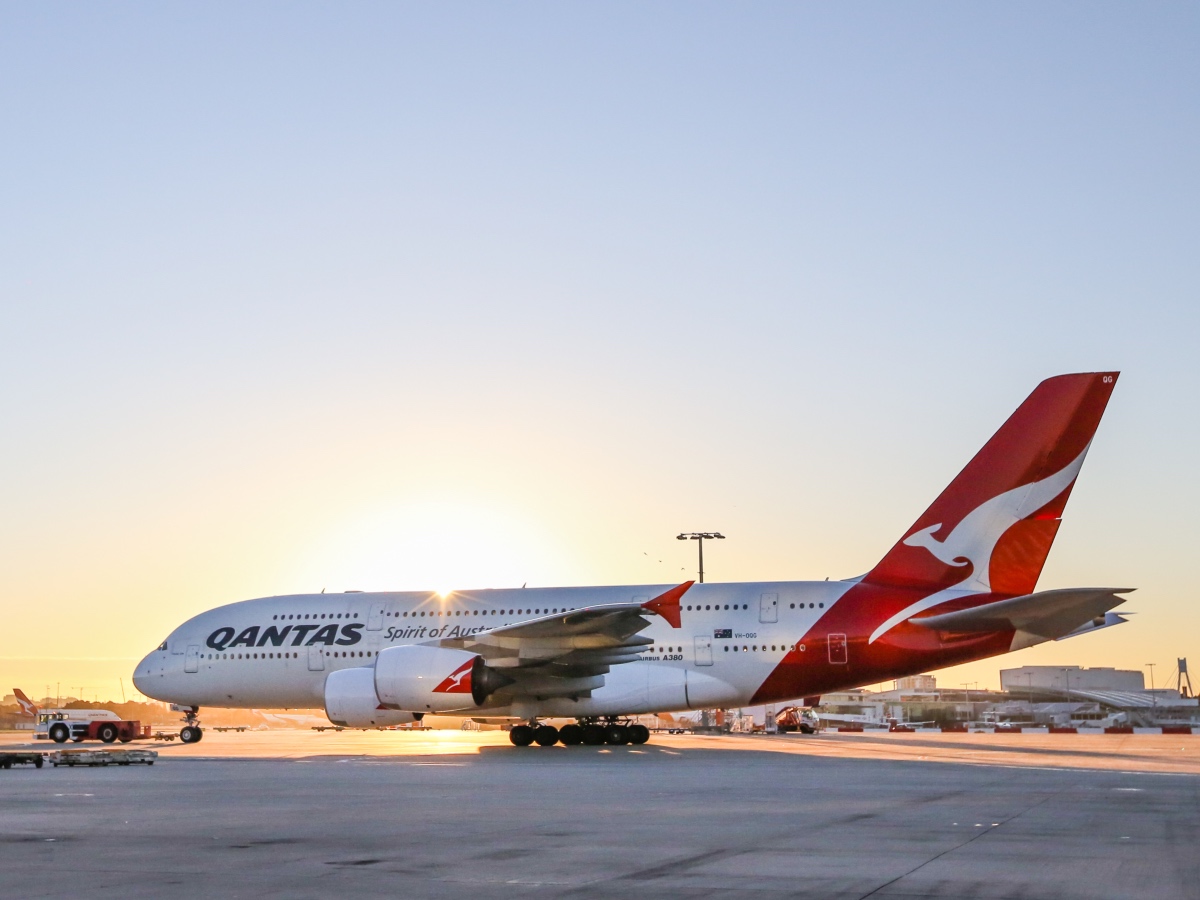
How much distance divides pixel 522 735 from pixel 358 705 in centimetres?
395

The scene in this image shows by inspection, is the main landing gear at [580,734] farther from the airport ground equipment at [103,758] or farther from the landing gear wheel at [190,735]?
the landing gear wheel at [190,735]

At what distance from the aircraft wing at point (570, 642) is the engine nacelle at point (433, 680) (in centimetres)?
50

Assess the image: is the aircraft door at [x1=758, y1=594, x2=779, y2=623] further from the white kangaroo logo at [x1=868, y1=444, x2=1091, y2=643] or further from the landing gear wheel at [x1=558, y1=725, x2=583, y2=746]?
the landing gear wheel at [x1=558, y1=725, x2=583, y2=746]

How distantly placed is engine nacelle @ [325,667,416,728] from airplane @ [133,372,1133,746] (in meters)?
0.03

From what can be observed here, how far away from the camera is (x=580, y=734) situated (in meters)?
29.2

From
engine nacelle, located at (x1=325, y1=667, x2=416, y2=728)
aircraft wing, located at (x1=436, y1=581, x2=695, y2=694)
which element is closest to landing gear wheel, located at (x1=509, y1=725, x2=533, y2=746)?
aircraft wing, located at (x1=436, y1=581, x2=695, y2=694)

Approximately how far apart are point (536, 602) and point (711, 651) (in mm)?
4340

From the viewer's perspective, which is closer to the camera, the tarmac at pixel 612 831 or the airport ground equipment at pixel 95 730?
the tarmac at pixel 612 831

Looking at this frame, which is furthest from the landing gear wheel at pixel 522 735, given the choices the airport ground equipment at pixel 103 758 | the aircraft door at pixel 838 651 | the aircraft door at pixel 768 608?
the airport ground equipment at pixel 103 758

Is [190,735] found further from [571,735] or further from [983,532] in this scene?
[983,532]

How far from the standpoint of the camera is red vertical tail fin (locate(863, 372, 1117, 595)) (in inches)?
1043

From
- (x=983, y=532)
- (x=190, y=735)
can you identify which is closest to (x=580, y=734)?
(x=983, y=532)

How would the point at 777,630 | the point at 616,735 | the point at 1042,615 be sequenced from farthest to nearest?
1. the point at 616,735
2. the point at 777,630
3. the point at 1042,615

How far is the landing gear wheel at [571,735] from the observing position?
29.2 metres
